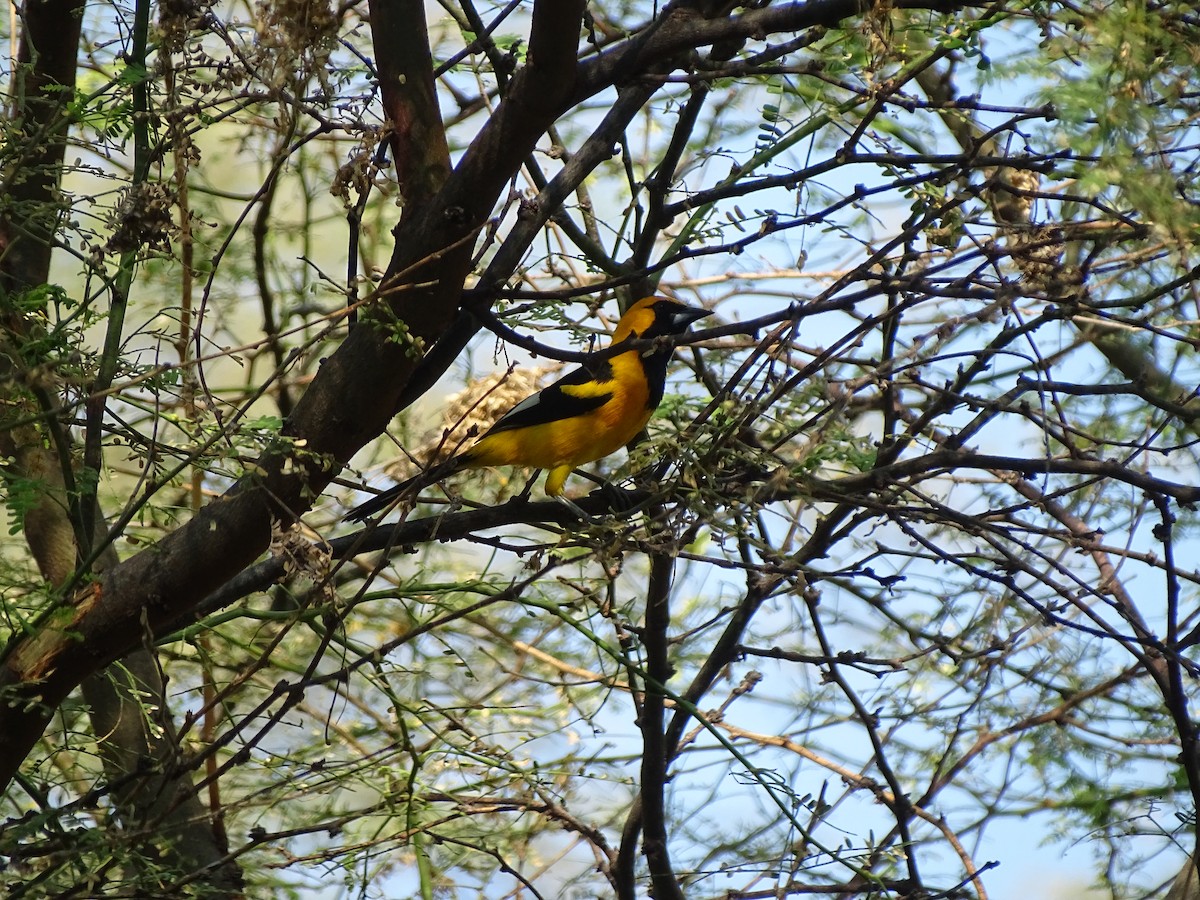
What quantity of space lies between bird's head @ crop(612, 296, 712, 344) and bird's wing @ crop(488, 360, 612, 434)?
17 cm

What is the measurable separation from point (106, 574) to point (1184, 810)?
3.04m

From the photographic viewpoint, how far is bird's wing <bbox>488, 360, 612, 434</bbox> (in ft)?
12.8

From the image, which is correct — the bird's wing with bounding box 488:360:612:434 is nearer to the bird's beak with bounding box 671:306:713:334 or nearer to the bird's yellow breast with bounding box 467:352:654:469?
the bird's yellow breast with bounding box 467:352:654:469

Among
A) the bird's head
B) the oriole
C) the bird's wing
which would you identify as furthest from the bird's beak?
the bird's wing

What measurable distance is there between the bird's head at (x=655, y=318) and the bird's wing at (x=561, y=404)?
0.17 m

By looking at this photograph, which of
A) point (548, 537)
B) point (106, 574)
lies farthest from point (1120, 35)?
point (548, 537)

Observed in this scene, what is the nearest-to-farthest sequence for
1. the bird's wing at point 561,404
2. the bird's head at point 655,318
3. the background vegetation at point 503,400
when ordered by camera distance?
1. the background vegetation at point 503,400
2. the bird's wing at point 561,404
3. the bird's head at point 655,318

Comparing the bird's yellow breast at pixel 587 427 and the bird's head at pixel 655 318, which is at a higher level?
the bird's head at pixel 655 318

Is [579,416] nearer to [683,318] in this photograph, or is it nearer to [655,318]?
[655,318]

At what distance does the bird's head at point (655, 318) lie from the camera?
4.02 metres

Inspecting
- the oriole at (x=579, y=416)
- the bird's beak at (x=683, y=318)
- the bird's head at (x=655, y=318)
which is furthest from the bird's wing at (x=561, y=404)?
the bird's beak at (x=683, y=318)

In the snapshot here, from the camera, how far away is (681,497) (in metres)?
2.45

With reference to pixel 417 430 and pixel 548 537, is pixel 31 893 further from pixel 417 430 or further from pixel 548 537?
pixel 417 430

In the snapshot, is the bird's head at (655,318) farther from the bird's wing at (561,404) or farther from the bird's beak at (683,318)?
the bird's wing at (561,404)
